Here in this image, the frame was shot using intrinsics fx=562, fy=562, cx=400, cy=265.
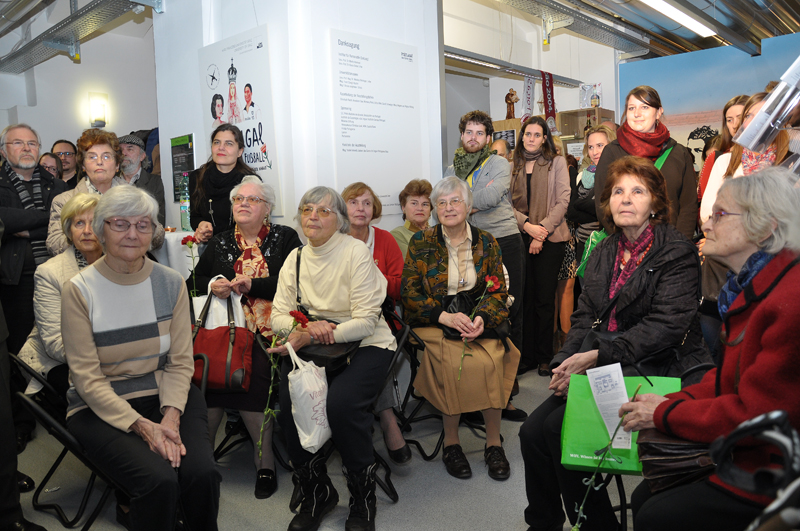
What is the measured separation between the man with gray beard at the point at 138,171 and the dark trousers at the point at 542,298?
2918 millimetres

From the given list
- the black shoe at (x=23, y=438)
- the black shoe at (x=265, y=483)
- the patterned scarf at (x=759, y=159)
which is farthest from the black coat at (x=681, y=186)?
the black shoe at (x=23, y=438)

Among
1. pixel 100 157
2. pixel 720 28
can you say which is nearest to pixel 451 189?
pixel 100 157

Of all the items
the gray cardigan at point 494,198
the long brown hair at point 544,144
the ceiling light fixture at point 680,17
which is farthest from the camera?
the ceiling light fixture at point 680,17

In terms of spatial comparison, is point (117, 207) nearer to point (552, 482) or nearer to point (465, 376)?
point (465, 376)

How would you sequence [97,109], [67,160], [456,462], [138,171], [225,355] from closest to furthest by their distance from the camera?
[225,355] → [456,462] → [138,171] → [67,160] → [97,109]

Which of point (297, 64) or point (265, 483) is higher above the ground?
point (297, 64)

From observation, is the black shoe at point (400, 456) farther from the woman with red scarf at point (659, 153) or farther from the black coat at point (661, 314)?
the woman with red scarf at point (659, 153)

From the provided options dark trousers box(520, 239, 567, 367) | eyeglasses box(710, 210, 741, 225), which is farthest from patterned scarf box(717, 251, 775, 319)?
dark trousers box(520, 239, 567, 367)

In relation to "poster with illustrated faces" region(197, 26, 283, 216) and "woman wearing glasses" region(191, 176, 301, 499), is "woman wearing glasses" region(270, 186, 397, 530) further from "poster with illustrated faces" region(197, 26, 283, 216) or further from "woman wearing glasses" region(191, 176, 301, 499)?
"poster with illustrated faces" region(197, 26, 283, 216)

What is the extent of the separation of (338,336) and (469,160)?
1.94m

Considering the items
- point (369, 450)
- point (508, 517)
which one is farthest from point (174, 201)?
point (508, 517)

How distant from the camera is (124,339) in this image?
2.10 meters

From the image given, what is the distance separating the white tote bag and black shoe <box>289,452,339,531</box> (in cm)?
19

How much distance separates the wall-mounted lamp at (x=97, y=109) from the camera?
7.34 metres
